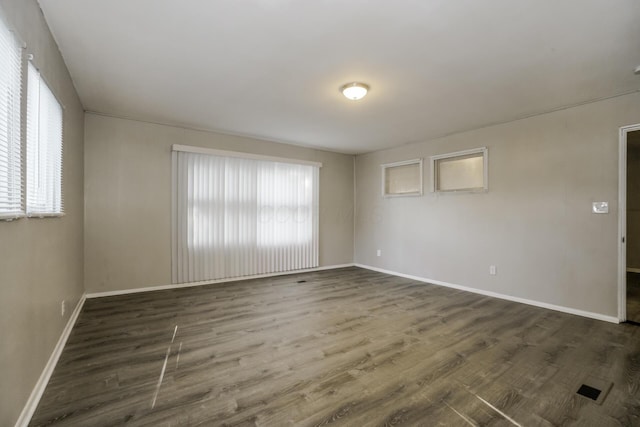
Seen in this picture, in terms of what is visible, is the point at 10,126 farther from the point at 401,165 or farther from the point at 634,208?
the point at 634,208

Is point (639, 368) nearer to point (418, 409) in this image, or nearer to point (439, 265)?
point (418, 409)

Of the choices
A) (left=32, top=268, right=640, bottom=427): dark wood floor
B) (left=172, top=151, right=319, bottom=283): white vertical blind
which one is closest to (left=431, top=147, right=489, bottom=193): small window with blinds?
(left=32, top=268, right=640, bottom=427): dark wood floor

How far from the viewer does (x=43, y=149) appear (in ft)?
6.59

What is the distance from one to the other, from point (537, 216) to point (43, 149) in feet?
17.2

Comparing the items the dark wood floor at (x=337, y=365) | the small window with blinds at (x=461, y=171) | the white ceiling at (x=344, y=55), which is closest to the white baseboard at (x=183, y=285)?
the dark wood floor at (x=337, y=365)

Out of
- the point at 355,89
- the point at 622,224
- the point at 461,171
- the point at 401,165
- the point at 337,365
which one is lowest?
the point at 337,365

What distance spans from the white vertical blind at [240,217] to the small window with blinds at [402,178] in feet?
4.86

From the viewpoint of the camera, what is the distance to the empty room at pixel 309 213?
1.79m

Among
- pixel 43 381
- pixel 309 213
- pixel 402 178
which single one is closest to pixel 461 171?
pixel 402 178

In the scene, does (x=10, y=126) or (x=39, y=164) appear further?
(x=39, y=164)

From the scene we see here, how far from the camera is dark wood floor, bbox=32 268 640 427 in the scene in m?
1.72

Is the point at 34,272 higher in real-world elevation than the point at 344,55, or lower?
lower

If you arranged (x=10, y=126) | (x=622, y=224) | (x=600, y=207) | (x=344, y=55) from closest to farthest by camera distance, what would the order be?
1. (x=10, y=126)
2. (x=344, y=55)
3. (x=622, y=224)
4. (x=600, y=207)

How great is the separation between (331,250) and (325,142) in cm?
235
